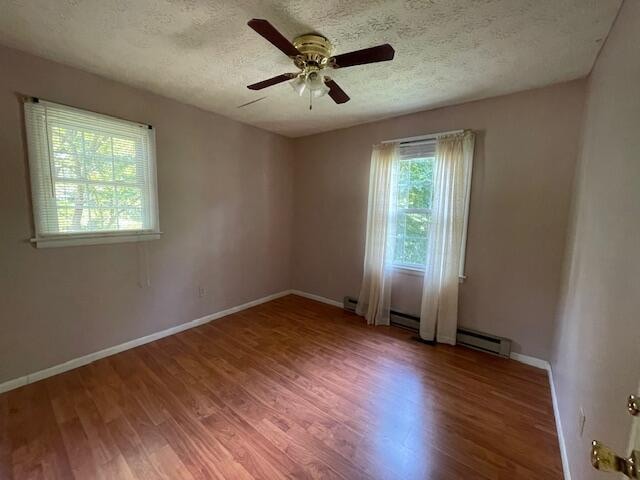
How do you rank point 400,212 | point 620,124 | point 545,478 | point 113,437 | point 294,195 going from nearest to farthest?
point 620,124 < point 545,478 < point 113,437 < point 400,212 < point 294,195

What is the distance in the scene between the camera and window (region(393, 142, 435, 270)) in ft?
9.81

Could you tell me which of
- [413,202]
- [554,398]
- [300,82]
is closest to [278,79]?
[300,82]

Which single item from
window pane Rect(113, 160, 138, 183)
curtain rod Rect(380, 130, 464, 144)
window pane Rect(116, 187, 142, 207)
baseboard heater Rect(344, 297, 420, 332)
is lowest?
baseboard heater Rect(344, 297, 420, 332)

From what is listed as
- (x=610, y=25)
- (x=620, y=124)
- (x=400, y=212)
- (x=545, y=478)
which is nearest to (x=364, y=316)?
(x=400, y=212)

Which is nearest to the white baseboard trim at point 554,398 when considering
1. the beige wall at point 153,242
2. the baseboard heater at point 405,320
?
the baseboard heater at point 405,320

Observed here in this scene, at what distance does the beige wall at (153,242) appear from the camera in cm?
198

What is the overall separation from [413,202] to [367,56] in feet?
6.23

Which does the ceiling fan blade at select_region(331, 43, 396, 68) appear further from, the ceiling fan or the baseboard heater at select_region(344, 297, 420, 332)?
the baseboard heater at select_region(344, 297, 420, 332)

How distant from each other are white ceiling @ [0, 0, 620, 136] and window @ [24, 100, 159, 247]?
433 millimetres

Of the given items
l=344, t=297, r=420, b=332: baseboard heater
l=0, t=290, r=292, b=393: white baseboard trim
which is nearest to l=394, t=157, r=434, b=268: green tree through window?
l=344, t=297, r=420, b=332: baseboard heater

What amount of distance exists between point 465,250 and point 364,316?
1488mm

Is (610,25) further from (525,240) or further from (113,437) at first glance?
(113,437)

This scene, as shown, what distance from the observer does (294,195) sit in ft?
14.1

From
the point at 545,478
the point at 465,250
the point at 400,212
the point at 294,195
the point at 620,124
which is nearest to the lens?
the point at 620,124
